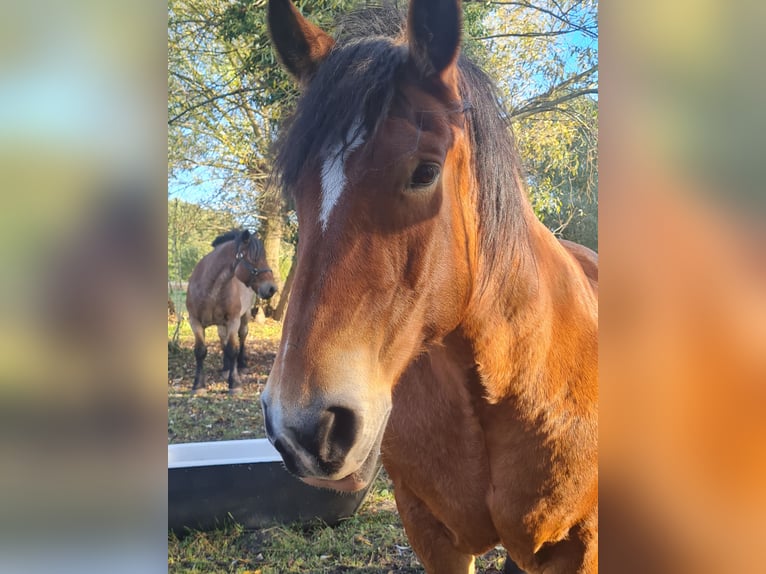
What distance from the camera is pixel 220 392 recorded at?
108 inches

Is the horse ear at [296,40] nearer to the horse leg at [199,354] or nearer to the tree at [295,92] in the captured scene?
the tree at [295,92]

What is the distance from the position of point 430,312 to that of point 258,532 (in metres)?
1.70

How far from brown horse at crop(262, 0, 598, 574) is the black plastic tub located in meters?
0.94

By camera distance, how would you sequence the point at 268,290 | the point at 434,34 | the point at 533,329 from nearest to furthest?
the point at 434,34 → the point at 533,329 → the point at 268,290

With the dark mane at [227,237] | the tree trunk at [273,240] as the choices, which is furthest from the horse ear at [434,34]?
the dark mane at [227,237]

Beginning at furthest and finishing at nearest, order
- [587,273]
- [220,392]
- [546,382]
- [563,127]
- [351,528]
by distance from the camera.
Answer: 1. [220,392]
2. [351,528]
3. [563,127]
4. [587,273]
5. [546,382]

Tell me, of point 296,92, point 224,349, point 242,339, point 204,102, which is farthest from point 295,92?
point 224,349

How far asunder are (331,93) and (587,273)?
105cm

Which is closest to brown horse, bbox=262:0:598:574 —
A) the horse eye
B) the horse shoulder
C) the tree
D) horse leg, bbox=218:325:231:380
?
the horse eye

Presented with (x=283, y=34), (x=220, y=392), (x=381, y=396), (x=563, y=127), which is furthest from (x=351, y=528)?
(x=283, y=34)

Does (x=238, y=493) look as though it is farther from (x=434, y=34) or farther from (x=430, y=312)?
(x=434, y=34)

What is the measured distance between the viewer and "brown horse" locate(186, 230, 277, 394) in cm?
233

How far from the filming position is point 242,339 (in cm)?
268
